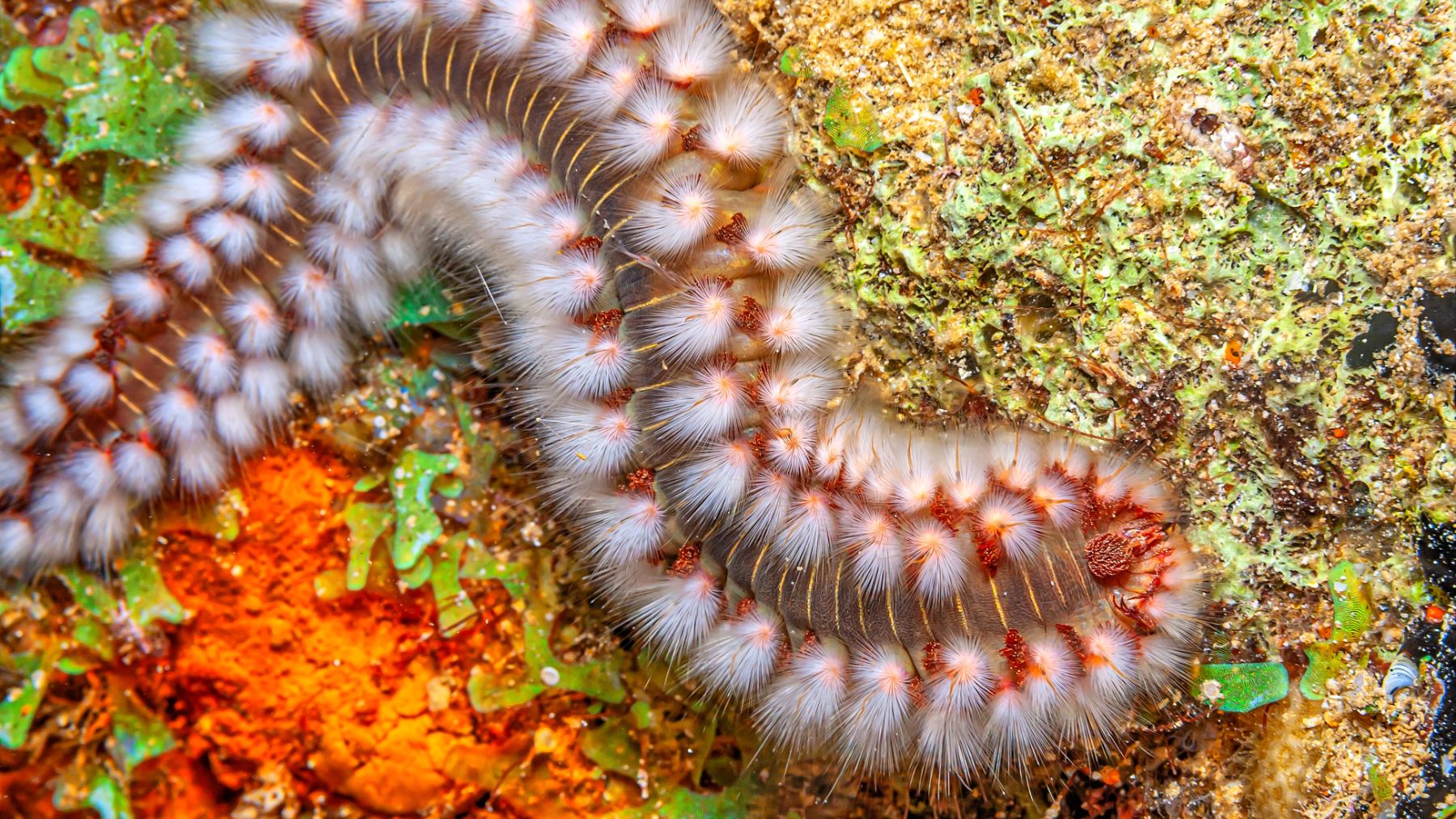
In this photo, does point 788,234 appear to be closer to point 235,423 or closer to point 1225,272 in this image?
point 1225,272

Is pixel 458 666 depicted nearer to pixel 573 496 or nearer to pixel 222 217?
pixel 573 496

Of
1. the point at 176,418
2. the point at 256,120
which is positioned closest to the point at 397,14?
the point at 256,120

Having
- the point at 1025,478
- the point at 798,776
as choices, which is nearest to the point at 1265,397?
the point at 1025,478

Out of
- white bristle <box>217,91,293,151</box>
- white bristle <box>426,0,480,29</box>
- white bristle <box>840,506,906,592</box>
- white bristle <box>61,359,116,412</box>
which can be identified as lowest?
white bristle <box>61,359,116,412</box>

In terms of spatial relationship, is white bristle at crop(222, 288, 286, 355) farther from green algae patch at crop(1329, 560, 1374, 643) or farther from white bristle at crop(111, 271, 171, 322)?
green algae patch at crop(1329, 560, 1374, 643)

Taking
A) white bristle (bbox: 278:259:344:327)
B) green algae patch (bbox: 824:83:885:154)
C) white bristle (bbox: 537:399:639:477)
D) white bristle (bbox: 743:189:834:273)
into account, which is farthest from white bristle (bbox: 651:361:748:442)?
white bristle (bbox: 278:259:344:327)
